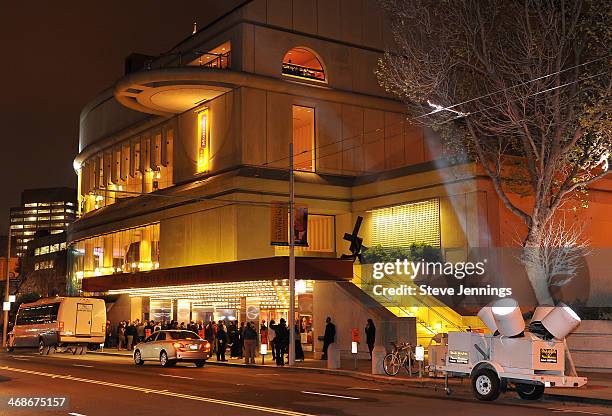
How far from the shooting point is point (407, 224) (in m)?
39.2

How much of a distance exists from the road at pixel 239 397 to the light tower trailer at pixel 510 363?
0.43 meters

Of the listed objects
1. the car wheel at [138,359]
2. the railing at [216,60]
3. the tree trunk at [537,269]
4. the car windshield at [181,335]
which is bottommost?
the car wheel at [138,359]

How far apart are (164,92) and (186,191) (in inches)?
240

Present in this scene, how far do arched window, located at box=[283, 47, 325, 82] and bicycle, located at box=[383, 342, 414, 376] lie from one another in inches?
999

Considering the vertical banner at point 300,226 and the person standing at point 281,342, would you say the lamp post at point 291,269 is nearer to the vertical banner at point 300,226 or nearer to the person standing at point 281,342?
the person standing at point 281,342

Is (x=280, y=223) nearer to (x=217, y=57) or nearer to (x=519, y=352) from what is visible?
(x=217, y=57)

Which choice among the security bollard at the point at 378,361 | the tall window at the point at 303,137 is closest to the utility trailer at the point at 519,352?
the security bollard at the point at 378,361

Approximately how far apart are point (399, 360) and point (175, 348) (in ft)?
30.3

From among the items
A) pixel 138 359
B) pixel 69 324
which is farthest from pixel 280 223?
pixel 69 324

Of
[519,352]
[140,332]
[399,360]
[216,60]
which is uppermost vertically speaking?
[216,60]

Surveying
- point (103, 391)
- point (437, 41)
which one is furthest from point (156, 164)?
point (103, 391)

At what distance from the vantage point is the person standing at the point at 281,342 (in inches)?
1160

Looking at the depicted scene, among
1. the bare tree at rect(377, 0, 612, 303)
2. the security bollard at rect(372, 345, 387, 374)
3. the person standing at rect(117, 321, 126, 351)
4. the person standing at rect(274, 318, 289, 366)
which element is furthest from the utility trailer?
the person standing at rect(117, 321, 126, 351)

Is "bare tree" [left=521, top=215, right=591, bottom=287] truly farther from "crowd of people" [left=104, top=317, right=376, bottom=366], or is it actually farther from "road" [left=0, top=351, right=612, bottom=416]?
"road" [left=0, top=351, right=612, bottom=416]
